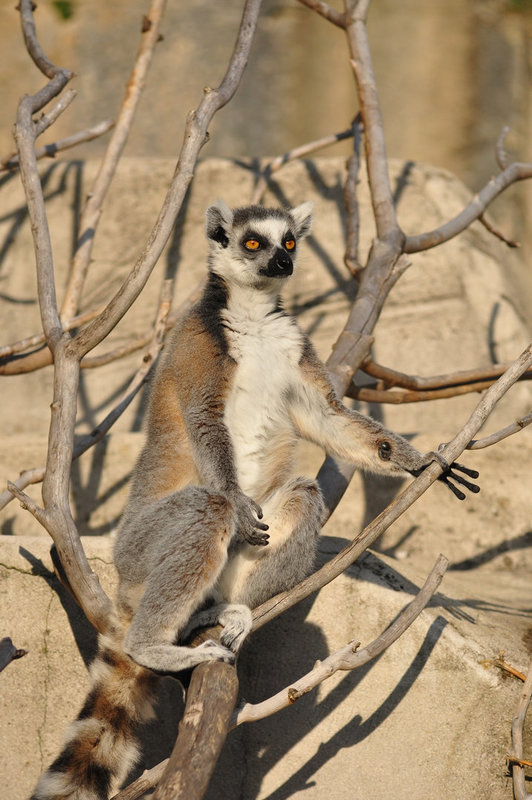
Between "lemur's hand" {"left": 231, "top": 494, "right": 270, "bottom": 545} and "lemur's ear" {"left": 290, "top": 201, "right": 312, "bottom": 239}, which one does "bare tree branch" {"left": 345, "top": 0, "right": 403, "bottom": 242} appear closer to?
"lemur's ear" {"left": 290, "top": 201, "right": 312, "bottom": 239}

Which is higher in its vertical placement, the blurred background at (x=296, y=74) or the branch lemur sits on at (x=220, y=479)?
the blurred background at (x=296, y=74)

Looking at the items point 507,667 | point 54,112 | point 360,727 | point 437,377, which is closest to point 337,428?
point 507,667

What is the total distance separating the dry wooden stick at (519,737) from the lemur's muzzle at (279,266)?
191 centimetres

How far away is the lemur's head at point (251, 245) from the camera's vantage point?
3537 millimetres

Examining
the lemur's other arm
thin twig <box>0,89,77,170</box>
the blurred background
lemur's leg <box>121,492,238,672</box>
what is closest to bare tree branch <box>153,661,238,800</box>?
lemur's leg <box>121,492,238,672</box>

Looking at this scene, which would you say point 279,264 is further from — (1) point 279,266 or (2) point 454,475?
(2) point 454,475

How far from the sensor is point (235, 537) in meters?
3.04

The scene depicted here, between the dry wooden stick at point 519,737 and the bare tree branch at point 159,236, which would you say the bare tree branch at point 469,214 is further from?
the dry wooden stick at point 519,737

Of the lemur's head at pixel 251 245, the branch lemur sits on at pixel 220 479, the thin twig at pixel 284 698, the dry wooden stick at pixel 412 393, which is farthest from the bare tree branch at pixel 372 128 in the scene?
the thin twig at pixel 284 698

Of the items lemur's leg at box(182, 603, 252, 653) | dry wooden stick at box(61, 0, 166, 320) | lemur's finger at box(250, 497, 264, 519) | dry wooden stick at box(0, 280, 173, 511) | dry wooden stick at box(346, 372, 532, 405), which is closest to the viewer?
lemur's leg at box(182, 603, 252, 653)

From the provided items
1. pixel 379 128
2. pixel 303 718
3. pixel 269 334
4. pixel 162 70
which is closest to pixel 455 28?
pixel 162 70

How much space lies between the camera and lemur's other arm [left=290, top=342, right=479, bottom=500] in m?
3.31

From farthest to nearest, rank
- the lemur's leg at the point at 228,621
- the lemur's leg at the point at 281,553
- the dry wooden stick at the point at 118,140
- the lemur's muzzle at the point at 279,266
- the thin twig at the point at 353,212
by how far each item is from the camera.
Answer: the dry wooden stick at the point at 118,140 → the thin twig at the point at 353,212 → the lemur's muzzle at the point at 279,266 → the lemur's leg at the point at 281,553 → the lemur's leg at the point at 228,621

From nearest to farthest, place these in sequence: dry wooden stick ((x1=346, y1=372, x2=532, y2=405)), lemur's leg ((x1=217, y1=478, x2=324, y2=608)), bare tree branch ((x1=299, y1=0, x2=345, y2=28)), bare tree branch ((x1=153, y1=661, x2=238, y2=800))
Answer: bare tree branch ((x1=153, y1=661, x2=238, y2=800))
lemur's leg ((x1=217, y1=478, x2=324, y2=608))
dry wooden stick ((x1=346, y1=372, x2=532, y2=405))
bare tree branch ((x1=299, y1=0, x2=345, y2=28))
